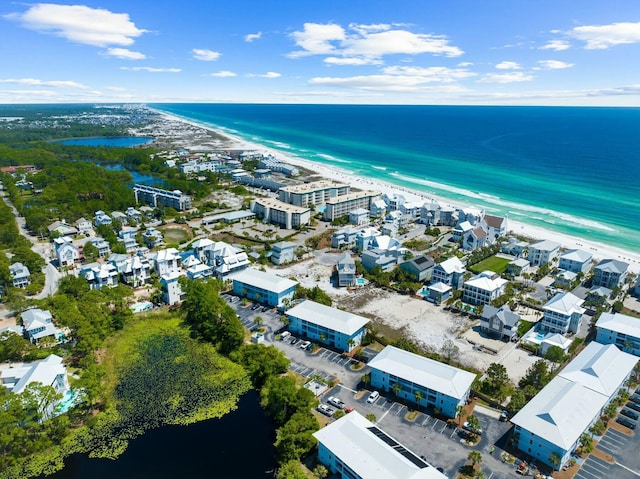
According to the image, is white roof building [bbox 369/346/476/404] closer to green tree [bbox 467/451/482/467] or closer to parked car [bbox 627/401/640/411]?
green tree [bbox 467/451/482/467]

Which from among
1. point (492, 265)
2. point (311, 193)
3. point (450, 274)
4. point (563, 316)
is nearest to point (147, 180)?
point (311, 193)

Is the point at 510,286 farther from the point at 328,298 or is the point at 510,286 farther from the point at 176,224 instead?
the point at 176,224

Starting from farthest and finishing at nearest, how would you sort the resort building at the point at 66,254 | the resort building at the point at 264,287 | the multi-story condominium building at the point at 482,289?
the resort building at the point at 66,254, the multi-story condominium building at the point at 482,289, the resort building at the point at 264,287

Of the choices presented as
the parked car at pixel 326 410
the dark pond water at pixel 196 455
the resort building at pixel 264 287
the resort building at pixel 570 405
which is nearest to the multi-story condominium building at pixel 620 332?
the resort building at pixel 570 405

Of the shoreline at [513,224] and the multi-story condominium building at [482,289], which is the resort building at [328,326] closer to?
the multi-story condominium building at [482,289]

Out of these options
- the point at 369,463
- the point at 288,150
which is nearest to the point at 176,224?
the point at 369,463
